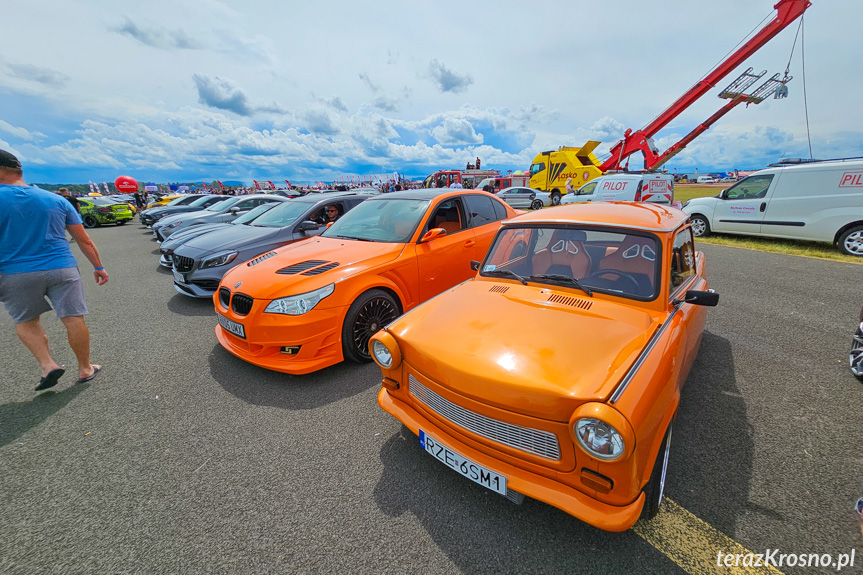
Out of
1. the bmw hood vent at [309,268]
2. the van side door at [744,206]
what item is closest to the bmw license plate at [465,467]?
the bmw hood vent at [309,268]

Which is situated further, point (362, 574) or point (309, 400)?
point (309, 400)

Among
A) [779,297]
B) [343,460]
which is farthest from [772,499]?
[779,297]

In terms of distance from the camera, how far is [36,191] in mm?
2887

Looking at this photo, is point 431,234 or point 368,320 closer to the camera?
point 368,320

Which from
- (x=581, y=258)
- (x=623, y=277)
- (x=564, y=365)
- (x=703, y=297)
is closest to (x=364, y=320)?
(x=581, y=258)

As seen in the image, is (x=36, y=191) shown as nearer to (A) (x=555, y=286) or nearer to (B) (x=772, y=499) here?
(A) (x=555, y=286)

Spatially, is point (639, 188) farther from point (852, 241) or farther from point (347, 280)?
point (347, 280)

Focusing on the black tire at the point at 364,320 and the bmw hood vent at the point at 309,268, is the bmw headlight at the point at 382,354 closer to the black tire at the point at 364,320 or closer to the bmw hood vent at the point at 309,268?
the black tire at the point at 364,320

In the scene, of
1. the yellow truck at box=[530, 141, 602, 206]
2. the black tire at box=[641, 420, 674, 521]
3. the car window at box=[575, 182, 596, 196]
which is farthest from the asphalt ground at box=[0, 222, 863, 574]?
the yellow truck at box=[530, 141, 602, 206]

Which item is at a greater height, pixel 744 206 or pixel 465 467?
pixel 744 206

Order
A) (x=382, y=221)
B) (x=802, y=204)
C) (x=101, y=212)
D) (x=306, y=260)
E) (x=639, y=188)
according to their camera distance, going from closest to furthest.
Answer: (x=306, y=260), (x=382, y=221), (x=802, y=204), (x=639, y=188), (x=101, y=212)

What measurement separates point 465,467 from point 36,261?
3960 mm

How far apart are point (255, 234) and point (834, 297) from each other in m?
8.85

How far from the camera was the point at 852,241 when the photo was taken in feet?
23.1
